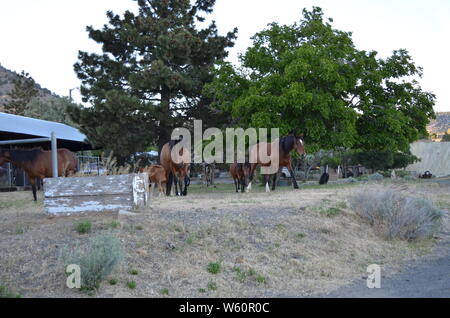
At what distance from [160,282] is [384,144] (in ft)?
62.9

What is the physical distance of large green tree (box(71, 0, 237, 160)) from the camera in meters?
23.1

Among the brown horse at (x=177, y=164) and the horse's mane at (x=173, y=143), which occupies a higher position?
the horse's mane at (x=173, y=143)

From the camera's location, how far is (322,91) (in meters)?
20.8

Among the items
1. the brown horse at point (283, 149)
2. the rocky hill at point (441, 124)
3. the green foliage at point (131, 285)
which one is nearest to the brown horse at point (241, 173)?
the brown horse at point (283, 149)

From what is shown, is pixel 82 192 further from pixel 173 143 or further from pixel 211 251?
pixel 173 143

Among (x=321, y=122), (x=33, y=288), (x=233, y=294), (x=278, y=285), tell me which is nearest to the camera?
(x=33, y=288)

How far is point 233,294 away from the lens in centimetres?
632

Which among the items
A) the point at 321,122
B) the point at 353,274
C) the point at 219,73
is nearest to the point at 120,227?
the point at 353,274

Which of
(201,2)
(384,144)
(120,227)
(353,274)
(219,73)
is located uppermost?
(201,2)

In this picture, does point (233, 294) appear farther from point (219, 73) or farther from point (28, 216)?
point (219, 73)

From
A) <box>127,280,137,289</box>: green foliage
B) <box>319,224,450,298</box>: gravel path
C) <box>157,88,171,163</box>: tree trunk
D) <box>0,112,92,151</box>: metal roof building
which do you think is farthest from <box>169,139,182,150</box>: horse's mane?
<box>127,280,137,289</box>: green foliage

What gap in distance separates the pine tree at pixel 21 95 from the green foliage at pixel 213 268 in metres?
49.2

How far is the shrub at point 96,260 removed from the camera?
593 centimetres

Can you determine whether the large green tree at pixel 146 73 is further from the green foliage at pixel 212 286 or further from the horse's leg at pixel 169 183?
the green foliage at pixel 212 286
